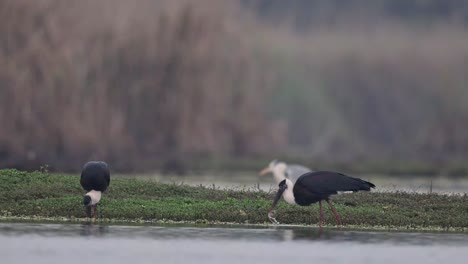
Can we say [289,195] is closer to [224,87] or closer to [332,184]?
[332,184]

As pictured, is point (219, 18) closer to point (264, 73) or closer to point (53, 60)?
point (264, 73)

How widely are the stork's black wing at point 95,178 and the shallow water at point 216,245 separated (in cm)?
107

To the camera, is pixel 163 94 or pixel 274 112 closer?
pixel 163 94

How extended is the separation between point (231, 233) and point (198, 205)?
6.69 ft

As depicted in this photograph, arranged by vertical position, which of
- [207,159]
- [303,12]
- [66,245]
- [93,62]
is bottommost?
[66,245]

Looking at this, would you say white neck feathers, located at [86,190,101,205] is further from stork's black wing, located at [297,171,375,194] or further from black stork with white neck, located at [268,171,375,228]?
stork's black wing, located at [297,171,375,194]

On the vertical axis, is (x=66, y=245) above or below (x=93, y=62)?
below

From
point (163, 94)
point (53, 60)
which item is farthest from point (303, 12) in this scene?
point (53, 60)

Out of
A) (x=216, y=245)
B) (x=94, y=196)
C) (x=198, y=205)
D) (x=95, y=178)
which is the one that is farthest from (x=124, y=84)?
(x=216, y=245)

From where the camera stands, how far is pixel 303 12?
52688 mm

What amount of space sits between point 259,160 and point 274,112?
5612 mm

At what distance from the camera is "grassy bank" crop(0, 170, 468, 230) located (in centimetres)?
1872

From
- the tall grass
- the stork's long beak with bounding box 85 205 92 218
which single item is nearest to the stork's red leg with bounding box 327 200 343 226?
the stork's long beak with bounding box 85 205 92 218

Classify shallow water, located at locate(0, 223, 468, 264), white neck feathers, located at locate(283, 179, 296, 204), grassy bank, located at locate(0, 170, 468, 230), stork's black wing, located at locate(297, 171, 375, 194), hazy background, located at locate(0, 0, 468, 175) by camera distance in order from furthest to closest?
hazy background, located at locate(0, 0, 468, 175) < white neck feathers, located at locate(283, 179, 296, 204) < grassy bank, located at locate(0, 170, 468, 230) < stork's black wing, located at locate(297, 171, 375, 194) < shallow water, located at locate(0, 223, 468, 264)
